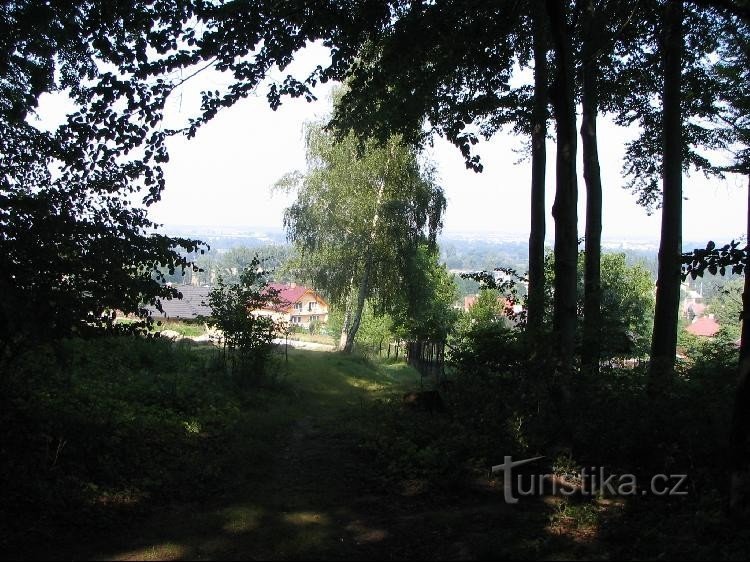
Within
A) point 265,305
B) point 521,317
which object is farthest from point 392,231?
point 521,317

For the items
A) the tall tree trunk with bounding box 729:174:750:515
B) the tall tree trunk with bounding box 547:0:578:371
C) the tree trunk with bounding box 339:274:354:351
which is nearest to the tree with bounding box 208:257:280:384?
the tall tree trunk with bounding box 547:0:578:371

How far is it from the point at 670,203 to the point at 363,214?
16.4 m

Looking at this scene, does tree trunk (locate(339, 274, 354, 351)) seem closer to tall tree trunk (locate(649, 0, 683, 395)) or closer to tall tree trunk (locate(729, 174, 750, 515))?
tall tree trunk (locate(649, 0, 683, 395))

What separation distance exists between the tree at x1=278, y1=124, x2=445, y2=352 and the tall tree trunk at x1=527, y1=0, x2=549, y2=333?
41.2ft

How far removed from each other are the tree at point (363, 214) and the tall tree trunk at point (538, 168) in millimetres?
12561

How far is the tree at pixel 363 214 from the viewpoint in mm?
23859

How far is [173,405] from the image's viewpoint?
346 inches

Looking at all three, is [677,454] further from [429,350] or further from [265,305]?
[429,350]

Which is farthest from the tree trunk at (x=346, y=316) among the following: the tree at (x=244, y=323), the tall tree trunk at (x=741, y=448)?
the tall tree trunk at (x=741, y=448)

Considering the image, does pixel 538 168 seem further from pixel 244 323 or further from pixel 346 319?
pixel 346 319

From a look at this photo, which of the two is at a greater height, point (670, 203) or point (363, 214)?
point (363, 214)

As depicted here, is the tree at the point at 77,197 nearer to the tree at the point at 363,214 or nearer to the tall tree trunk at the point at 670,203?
the tall tree trunk at the point at 670,203

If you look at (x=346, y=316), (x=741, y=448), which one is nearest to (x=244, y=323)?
(x=741, y=448)

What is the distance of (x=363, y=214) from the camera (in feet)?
79.8
